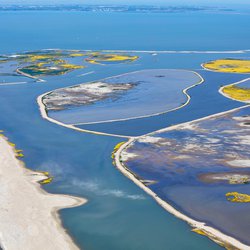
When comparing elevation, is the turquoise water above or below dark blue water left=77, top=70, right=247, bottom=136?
below

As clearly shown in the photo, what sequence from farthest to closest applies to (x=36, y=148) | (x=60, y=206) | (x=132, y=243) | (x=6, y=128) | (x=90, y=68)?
(x=90, y=68) → (x=6, y=128) → (x=36, y=148) → (x=60, y=206) → (x=132, y=243)

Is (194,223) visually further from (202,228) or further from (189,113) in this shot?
(189,113)

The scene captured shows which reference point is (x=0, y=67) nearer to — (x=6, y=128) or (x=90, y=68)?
(x=90, y=68)

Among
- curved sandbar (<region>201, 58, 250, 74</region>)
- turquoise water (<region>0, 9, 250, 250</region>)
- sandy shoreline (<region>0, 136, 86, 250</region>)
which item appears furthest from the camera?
curved sandbar (<region>201, 58, 250, 74</region>)

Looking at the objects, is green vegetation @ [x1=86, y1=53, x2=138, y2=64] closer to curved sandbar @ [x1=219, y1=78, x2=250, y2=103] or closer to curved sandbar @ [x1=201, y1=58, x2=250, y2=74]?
curved sandbar @ [x1=201, y1=58, x2=250, y2=74]

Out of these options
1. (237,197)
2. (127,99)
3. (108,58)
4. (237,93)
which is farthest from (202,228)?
(108,58)

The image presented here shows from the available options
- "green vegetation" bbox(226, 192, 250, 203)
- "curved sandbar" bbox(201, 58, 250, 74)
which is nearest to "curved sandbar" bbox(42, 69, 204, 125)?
"curved sandbar" bbox(201, 58, 250, 74)

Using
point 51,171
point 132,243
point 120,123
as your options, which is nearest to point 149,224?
point 132,243
